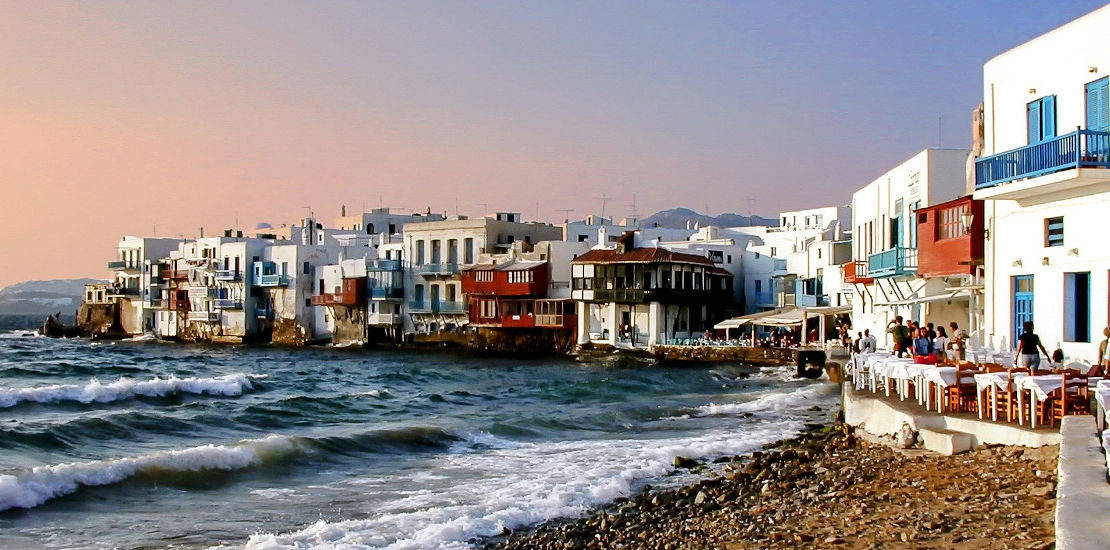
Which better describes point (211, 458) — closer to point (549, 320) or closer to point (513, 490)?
point (513, 490)

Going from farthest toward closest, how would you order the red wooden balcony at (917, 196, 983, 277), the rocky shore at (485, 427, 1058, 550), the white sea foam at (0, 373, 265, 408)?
the white sea foam at (0, 373, 265, 408), the red wooden balcony at (917, 196, 983, 277), the rocky shore at (485, 427, 1058, 550)

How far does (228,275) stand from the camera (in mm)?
86250

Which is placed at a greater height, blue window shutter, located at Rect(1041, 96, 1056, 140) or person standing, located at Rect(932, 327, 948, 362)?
blue window shutter, located at Rect(1041, 96, 1056, 140)

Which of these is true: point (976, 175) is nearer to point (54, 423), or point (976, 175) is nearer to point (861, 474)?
point (861, 474)

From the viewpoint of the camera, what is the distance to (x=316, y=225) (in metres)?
94.8

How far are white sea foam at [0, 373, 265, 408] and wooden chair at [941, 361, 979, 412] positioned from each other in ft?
94.9

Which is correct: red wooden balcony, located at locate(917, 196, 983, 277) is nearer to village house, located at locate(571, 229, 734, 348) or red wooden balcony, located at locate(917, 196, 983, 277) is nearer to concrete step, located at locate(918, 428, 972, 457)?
concrete step, located at locate(918, 428, 972, 457)

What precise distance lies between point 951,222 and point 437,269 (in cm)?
5330

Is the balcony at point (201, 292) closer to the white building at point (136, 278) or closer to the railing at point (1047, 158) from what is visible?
the white building at point (136, 278)

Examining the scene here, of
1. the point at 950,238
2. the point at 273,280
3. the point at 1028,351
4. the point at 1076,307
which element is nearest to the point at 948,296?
the point at 950,238

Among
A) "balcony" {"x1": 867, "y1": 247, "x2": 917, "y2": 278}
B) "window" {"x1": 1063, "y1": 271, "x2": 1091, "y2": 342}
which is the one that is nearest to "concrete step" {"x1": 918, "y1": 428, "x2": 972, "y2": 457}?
"window" {"x1": 1063, "y1": 271, "x2": 1091, "y2": 342}

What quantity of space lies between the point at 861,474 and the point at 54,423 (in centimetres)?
2113

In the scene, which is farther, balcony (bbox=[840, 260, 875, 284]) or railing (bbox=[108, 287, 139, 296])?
railing (bbox=[108, 287, 139, 296])

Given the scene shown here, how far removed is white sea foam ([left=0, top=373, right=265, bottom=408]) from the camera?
34531 mm
